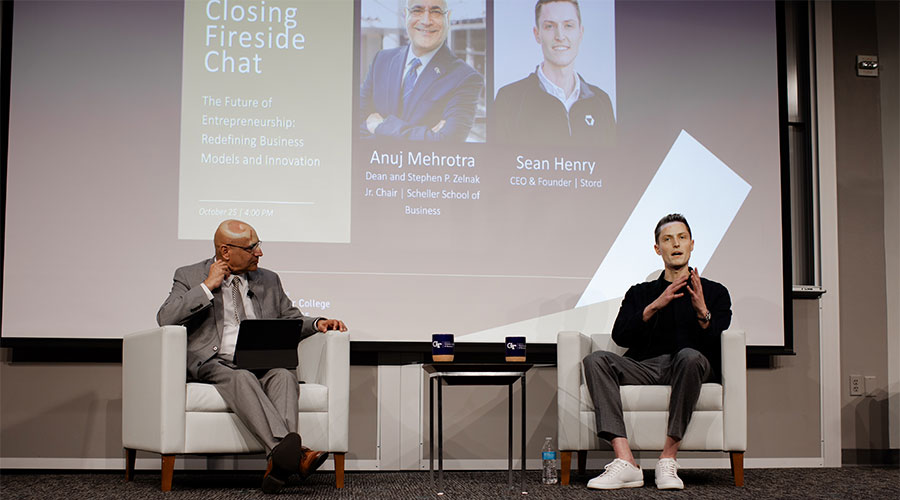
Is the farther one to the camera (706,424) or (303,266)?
(303,266)

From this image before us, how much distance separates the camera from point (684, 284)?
361 centimetres

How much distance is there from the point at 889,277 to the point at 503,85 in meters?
2.22

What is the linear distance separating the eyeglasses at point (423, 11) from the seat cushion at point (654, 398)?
1.98 m

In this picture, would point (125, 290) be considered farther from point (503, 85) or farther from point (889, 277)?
point (889, 277)

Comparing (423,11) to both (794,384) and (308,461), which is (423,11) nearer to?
(308,461)

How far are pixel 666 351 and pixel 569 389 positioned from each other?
47 cm

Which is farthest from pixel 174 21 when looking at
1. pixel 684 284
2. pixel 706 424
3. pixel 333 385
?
pixel 706 424

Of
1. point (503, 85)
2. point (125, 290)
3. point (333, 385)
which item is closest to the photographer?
point (333, 385)

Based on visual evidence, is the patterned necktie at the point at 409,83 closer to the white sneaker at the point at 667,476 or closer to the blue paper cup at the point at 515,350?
the blue paper cup at the point at 515,350

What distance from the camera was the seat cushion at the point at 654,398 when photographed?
3.49m

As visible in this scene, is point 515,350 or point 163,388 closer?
point 163,388

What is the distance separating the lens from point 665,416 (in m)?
3.49

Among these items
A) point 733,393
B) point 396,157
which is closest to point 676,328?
point 733,393

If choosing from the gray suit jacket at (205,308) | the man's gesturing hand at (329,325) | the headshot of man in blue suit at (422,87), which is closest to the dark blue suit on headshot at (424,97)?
the headshot of man in blue suit at (422,87)
